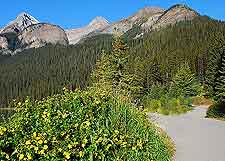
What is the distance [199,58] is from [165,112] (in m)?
75.8

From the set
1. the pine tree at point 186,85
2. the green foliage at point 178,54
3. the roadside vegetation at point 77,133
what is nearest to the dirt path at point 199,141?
the roadside vegetation at point 77,133

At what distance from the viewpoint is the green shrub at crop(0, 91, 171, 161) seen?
610 cm

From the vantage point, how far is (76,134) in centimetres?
746

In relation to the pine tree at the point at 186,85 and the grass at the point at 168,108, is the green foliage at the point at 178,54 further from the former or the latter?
the grass at the point at 168,108

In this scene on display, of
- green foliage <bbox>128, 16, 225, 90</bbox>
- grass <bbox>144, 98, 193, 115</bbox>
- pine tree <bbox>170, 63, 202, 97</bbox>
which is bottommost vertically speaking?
grass <bbox>144, 98, 193, 115</bbox>

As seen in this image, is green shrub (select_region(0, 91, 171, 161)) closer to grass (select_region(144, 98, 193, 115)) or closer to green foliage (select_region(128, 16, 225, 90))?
grass (select_region(144, 98, 193, 115))

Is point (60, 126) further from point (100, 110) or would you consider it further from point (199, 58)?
point (199, 58)

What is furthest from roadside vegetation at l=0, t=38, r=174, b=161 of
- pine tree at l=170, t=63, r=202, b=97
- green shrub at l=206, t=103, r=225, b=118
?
pine tree at l=170, t=63, r=202, b=97

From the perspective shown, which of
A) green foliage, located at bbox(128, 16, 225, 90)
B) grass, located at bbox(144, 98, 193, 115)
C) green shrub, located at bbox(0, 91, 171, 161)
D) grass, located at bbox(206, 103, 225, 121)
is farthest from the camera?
green foliage, located at bbox(128, 16, 225, 90)

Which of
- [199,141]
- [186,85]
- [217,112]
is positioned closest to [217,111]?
[217,112]

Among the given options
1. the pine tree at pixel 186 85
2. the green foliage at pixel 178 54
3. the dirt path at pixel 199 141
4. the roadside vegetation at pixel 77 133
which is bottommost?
the dirt path at pixel 199 141

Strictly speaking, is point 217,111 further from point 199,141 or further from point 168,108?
point 199,141

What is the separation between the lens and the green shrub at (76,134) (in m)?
6.10

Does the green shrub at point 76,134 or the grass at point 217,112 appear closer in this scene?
the green shrub at point 76,134
